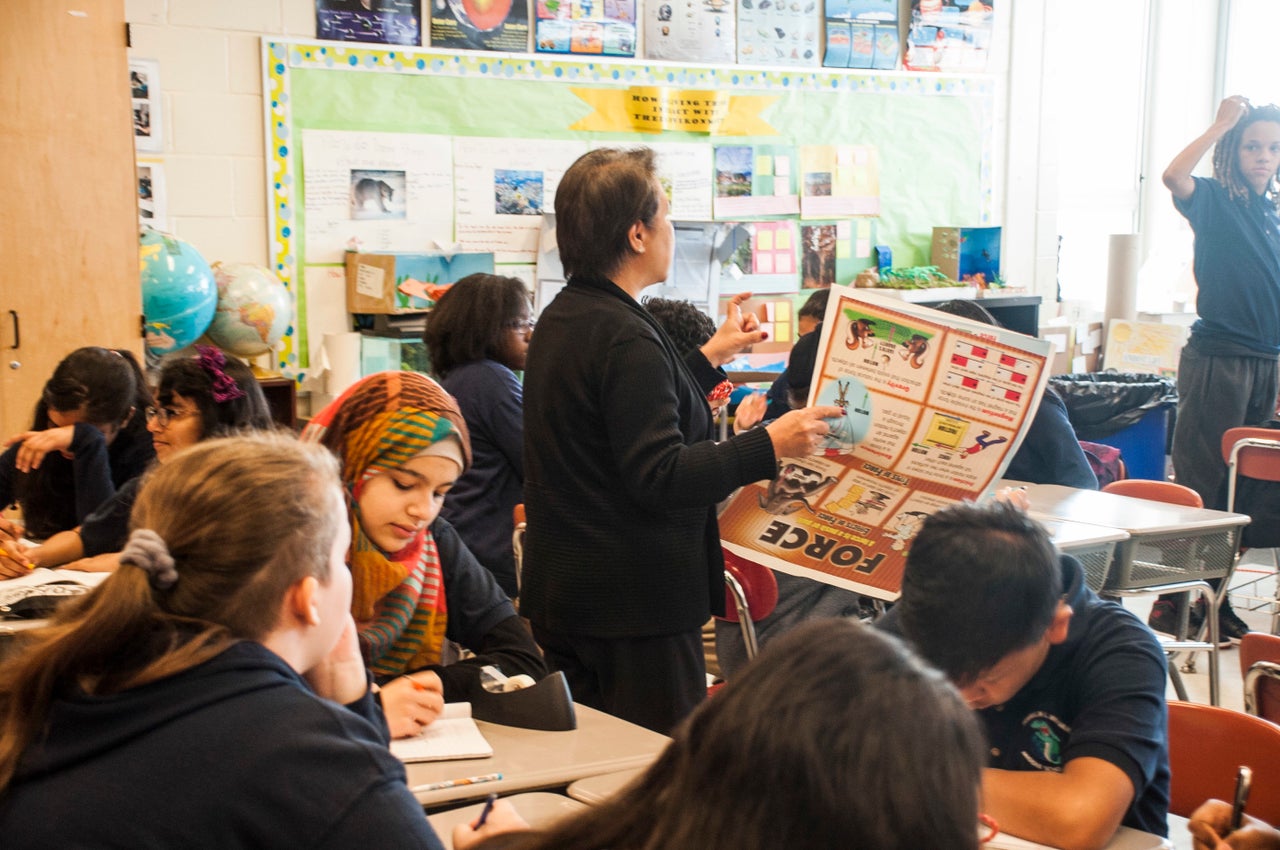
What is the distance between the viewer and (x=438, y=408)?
1982mm

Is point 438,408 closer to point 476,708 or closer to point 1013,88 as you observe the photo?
point 476,708

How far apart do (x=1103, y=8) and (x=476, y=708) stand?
7.12 metres

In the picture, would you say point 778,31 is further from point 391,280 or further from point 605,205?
point 605,205

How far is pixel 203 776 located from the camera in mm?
1022

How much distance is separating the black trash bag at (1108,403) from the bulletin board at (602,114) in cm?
182

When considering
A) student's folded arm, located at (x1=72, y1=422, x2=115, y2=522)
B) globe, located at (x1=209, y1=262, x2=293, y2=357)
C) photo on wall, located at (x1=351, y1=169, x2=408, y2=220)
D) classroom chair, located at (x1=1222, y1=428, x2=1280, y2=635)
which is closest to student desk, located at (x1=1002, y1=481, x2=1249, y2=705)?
classroom chair, located at (x1=1222, y1=428, x2=1280, y2=635)

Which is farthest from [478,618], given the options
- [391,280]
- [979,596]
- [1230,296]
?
[1230,296]

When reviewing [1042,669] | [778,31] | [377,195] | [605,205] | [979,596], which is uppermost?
[778,31]

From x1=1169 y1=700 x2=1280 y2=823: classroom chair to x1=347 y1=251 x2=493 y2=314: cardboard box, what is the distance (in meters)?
4.00

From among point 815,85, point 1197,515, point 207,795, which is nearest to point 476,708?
point 207,795

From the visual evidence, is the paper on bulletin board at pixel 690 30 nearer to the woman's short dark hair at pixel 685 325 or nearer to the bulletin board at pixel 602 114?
the bulletin board at pixel 602 114

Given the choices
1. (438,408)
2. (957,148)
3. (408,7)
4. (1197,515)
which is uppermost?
(408,7)

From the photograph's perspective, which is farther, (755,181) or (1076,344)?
(1076,344)

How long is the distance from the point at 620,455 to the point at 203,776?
1072 mm
